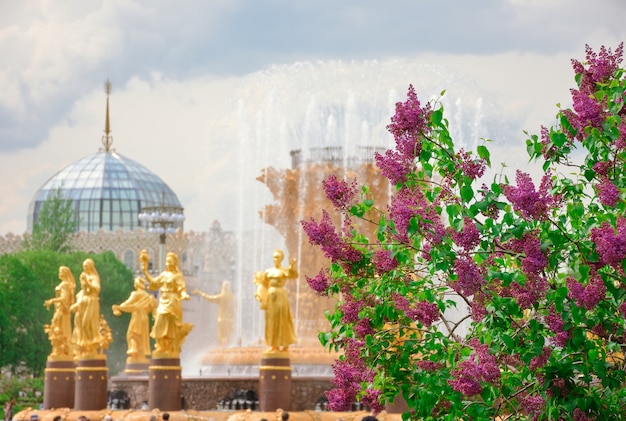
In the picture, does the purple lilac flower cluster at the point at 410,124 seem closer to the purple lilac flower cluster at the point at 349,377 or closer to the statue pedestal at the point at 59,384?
the purple lilac flower cluster at the point at 349,377

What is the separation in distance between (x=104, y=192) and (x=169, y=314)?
229 ft

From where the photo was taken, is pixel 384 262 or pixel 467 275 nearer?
pixel 467 275

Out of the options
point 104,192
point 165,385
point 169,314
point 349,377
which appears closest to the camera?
point 349,377

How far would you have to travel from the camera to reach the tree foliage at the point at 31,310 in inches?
2029

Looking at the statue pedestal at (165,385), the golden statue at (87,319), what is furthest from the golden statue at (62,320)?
the statue pedestal at (165,385)

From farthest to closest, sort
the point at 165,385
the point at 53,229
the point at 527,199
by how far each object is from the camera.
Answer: the point at 53,229
the point at 165,385
the point at 527,199

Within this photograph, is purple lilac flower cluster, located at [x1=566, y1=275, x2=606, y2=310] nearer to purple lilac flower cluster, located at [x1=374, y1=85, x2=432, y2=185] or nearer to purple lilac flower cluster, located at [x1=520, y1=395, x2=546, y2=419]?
purple lilac flower cluster, located at [x1=520, y1=395, x2=546, y2=419]

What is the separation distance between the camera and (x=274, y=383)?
2400 centimetres

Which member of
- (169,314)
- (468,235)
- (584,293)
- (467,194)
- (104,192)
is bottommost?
(584,293)

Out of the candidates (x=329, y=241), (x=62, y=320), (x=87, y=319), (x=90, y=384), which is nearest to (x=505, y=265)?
(x=329, y=241)

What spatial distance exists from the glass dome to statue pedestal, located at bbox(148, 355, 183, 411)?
2672 inches

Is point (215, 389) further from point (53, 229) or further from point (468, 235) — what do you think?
point (53, 229)

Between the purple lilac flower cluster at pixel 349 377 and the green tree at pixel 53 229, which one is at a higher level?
the green tree at pixel 53 229

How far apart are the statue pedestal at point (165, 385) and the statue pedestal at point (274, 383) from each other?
171 centimetres
